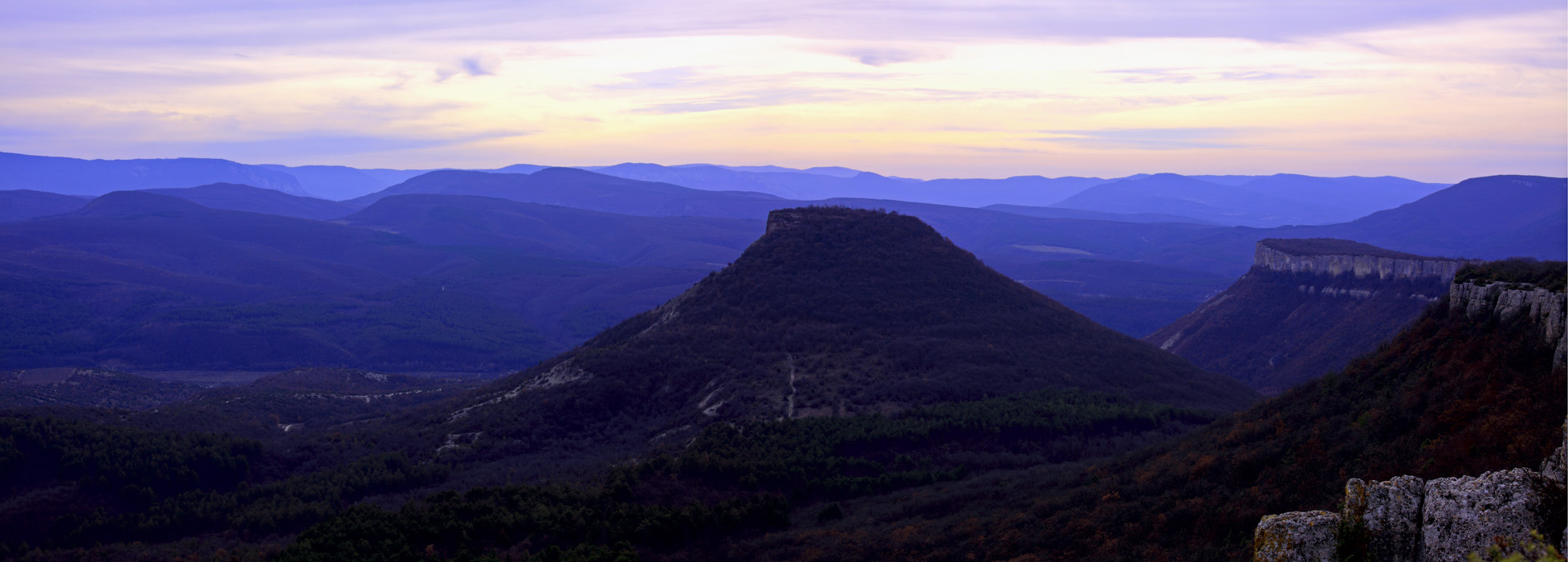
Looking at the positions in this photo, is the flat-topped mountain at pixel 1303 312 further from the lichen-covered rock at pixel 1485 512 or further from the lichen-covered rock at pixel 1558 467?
the lichen-covered rock at pixel 1485 512

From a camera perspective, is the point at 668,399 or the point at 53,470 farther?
the point at 668,399

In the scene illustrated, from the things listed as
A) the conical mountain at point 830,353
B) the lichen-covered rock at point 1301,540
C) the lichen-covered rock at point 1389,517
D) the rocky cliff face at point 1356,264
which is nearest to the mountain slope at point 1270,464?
the lichen-covered rock at point 1389,517

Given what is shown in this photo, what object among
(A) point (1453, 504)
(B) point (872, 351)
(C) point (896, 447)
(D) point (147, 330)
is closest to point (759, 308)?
(B) point (872, 351)

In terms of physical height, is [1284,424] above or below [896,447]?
above

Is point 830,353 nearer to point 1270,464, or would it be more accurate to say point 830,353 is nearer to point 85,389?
point 1270,464

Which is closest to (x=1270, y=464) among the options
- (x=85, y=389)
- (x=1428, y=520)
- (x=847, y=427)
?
(x=1428, y=520)

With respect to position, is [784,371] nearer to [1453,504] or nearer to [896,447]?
[896,447]

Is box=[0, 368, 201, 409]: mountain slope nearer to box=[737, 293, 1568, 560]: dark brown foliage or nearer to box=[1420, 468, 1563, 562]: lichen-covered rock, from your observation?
box=[737, 293, 1568, 560]: dark brown foliage
